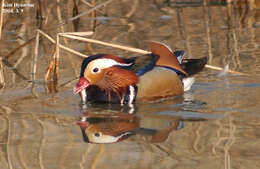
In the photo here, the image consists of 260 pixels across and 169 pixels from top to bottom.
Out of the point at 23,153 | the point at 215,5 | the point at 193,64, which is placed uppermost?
the point at 215,5

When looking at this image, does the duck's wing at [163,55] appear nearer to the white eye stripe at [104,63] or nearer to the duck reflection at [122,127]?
the white eye stripe at [104,63]

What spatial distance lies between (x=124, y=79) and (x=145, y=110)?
1.54 feet

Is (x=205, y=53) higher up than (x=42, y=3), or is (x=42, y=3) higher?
(x=42, y=3)

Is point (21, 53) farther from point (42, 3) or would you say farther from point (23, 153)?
point (23, 153)

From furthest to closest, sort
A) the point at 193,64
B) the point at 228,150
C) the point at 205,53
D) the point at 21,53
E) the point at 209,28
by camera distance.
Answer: the point at 209,28 → the point at 21,53 → the point at 205,53 → the point at 193,64 → the point at 228,150

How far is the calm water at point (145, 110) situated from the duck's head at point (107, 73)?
255mm

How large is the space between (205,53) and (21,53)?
2.56 m

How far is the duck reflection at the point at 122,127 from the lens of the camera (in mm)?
5379

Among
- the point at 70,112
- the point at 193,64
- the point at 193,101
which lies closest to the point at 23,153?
the point at 70,112

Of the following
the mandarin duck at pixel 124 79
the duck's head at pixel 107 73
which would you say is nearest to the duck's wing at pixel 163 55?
the mandarin duck at pixel 124 79

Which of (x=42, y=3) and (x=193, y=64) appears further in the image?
(x=42, y=3)

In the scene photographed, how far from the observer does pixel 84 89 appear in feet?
22.0

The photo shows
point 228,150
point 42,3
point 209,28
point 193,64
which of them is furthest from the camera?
point 42,3

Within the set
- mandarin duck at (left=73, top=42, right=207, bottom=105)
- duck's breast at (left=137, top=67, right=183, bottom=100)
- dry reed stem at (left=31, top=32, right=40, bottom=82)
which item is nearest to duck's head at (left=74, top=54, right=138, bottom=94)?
mandarin duck at (left=73, top=42, right=207, bottom=105)
